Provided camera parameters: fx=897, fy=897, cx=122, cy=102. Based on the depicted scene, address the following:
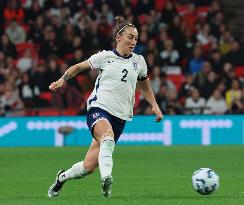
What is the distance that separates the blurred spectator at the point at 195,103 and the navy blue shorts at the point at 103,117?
1209 cm

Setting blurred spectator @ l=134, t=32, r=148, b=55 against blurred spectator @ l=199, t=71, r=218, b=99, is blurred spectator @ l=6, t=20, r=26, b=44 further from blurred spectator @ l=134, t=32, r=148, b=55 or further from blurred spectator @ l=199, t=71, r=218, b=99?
blurred spectator @ l=199, t=71, r=218, b=99

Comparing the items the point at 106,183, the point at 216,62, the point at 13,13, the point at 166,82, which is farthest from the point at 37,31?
the point at 106,183

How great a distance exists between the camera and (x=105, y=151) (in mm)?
9250

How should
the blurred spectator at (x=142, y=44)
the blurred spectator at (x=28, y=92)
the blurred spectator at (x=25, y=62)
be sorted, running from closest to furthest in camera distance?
1. the blurred spectator at (x=28, y=92)
2. the blurred spectator at (x=25, y=62)
3. the blurred spectator at (x=142, y=44)

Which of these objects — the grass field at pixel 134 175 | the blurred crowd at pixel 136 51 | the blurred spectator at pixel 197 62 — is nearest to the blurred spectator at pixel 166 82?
the blurred crowd at pixel 136 51

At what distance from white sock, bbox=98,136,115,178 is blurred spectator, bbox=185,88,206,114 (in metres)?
12.6

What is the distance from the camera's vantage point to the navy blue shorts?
9672 millimetres

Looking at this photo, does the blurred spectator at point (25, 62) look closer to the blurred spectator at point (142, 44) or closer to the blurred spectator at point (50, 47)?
the blurred spectator at point (50, 47)

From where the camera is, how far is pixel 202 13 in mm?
25906

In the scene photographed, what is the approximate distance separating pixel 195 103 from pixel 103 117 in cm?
1253

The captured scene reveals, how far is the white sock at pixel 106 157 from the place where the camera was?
9016 mm

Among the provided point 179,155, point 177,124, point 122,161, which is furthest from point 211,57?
point 122,161

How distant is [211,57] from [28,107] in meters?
5.34

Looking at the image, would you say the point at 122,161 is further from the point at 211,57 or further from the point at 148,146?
the point at 211,57
